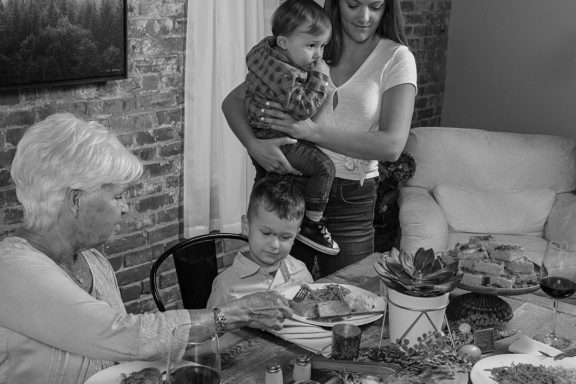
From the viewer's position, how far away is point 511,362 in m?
1.62

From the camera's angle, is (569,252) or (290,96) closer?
(569,252)

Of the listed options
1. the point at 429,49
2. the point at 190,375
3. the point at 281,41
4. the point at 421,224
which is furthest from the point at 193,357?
the point at 429,49

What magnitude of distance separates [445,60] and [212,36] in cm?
214

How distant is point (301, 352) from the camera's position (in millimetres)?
1684

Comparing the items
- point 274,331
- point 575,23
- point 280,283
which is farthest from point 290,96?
point 575,23

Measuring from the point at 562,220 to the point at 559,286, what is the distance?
2323mm

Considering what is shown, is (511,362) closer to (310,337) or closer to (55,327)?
(310,337)

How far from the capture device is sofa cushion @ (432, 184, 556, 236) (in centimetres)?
400

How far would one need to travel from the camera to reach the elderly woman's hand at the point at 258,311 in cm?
165

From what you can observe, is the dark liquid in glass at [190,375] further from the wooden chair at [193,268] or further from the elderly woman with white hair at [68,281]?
the wooden chair at [193,268]

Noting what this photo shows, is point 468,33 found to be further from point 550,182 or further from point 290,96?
point 290,96

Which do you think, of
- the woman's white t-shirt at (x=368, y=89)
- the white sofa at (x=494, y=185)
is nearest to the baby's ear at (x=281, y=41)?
the woman's white t-shirt at (x=368, y=89)

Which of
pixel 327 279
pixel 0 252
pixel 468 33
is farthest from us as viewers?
pixel 468 33

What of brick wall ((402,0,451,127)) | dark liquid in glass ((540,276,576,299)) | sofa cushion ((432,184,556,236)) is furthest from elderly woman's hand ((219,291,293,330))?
brick wall ((402,0,451,127))
